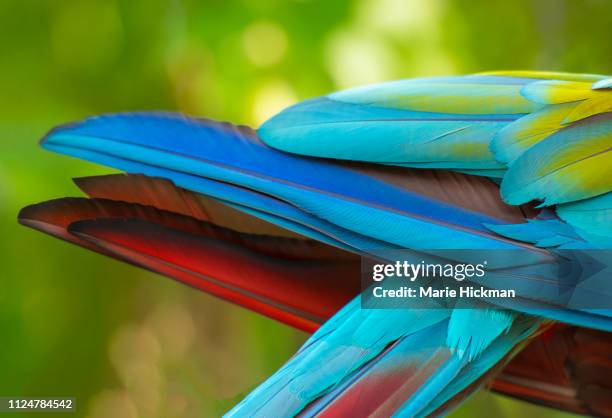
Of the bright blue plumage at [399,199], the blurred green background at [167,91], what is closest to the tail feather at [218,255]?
the bright blue plumage at [399,199]

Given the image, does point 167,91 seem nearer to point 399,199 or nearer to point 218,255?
point 218,255

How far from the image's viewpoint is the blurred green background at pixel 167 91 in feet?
5.08

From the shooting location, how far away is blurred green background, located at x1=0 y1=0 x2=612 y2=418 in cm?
155

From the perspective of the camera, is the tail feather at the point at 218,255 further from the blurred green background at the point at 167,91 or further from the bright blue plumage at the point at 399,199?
the blurred green background at the point at 167,91

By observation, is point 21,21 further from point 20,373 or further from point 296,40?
point 20,373

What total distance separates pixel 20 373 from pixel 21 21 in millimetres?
711

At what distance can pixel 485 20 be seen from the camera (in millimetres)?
1756

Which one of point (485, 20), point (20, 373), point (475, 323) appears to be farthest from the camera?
point (485, 20)

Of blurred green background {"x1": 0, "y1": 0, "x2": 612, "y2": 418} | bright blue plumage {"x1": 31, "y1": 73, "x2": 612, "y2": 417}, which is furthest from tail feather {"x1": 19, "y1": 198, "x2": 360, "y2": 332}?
blurred green background {"x1": 0, "y1": 0, "x2": 612, "y2": 418}

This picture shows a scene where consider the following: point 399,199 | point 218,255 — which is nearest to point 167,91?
point 218,255

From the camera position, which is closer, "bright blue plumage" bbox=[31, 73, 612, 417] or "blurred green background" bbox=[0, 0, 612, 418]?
"bright blue plumage" bbox=[31, 73, 612, 417]

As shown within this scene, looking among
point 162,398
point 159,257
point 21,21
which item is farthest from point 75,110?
point 159,257

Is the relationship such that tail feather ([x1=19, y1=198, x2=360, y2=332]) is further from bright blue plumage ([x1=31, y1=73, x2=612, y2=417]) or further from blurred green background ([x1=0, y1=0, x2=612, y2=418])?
blurred green background ([x1=0, y1=0, x2=612, y2=418])

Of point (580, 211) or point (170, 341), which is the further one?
point (170, 341)
